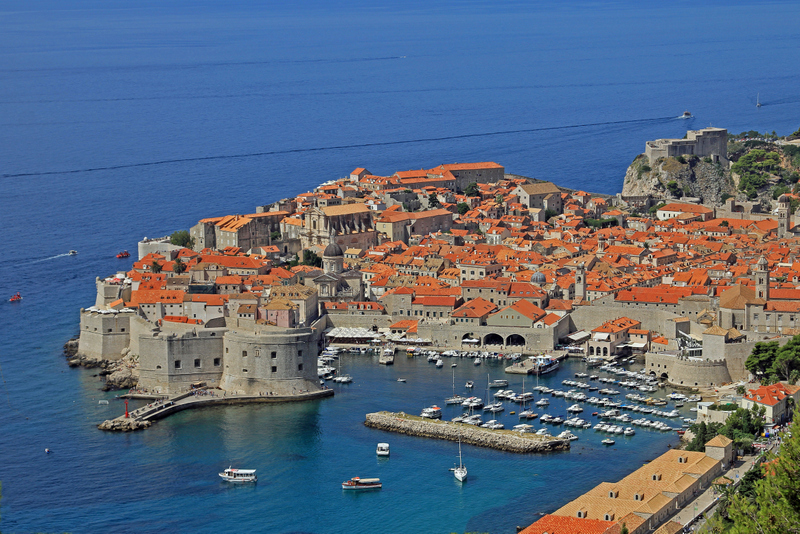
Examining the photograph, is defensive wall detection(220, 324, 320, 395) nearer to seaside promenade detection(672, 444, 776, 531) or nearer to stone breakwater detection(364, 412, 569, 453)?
stone breakwater detection(364, 412, 569, 453)

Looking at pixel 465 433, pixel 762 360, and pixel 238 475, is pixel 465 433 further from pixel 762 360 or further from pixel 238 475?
pixel 762 360

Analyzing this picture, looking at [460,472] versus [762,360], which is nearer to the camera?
[460,472]

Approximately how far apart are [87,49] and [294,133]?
89239 mm

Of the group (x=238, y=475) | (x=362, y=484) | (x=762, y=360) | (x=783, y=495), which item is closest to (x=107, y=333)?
(x=238, y=475)

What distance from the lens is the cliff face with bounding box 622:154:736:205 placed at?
6850 cm

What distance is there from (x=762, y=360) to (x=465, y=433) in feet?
31.8

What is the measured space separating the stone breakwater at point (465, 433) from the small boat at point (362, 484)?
3657 mm

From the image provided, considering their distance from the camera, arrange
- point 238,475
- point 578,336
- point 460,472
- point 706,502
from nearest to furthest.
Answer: point 706,502 → point 460,472 → point 238,475 → point 578,336

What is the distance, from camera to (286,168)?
8944 cm

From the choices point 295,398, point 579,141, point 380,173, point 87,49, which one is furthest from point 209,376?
point 87,49

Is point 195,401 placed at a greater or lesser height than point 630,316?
lesser

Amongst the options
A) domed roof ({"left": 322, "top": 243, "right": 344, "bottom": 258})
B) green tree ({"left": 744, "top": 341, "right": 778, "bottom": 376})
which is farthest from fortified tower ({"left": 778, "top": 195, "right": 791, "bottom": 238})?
domed roof ({"left": 322, "top": 243, "right": 344, "bottom": 258})

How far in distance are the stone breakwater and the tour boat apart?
466 cm

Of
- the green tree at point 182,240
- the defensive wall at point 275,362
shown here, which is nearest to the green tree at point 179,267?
the green tree at point 182,240
